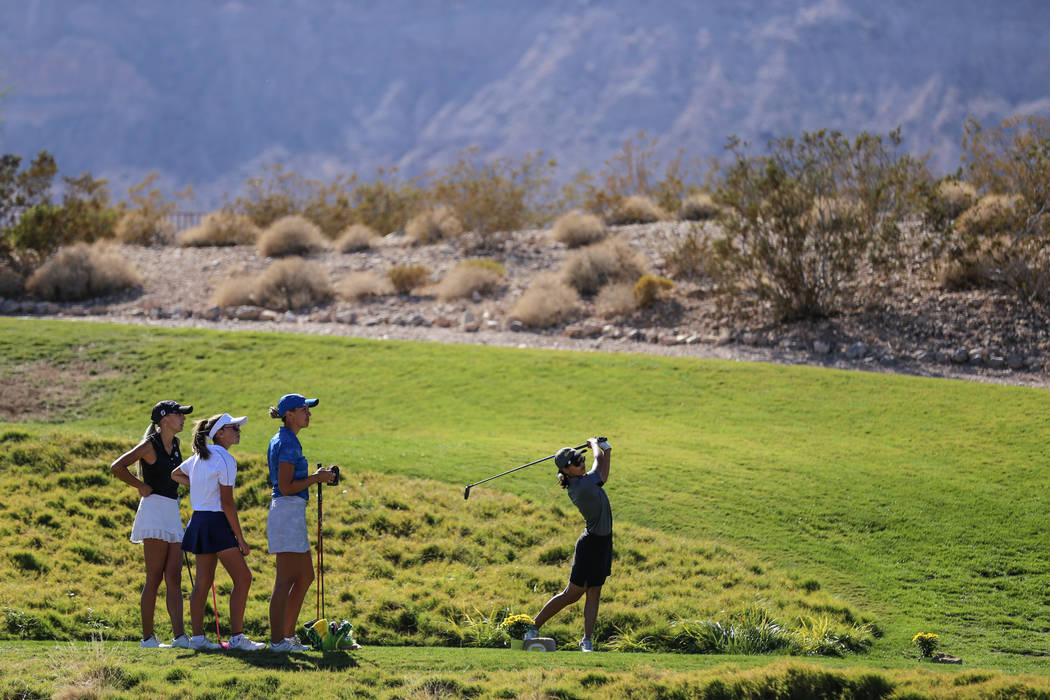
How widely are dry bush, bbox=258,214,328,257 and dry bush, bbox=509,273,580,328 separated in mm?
11422

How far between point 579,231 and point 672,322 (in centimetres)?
1001

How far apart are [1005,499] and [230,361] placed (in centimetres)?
1459

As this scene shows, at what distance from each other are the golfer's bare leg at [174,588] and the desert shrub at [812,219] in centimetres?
1828

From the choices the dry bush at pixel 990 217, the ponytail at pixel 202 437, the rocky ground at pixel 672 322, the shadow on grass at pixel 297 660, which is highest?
the dry bush at pixel 990 217

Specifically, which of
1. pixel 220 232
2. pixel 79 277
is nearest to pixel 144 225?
pixel 220 232

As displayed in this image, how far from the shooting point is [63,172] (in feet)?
376

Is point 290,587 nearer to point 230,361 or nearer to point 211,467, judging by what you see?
point 211,467

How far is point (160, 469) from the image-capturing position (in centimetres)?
837

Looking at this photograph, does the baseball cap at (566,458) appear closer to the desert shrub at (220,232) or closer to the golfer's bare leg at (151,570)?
the golfer's bare leg at (151,570)

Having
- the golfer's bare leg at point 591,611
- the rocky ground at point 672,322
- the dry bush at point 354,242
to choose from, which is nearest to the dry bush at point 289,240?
the dry bush at point 354,242

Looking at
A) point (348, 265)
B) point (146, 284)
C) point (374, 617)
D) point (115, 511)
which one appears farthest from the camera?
point (348, 265)

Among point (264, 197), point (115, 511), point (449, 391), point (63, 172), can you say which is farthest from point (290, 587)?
point (63, 172)

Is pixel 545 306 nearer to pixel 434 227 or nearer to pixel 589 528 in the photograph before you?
pixel 434 227

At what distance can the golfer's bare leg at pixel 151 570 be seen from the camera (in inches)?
333
